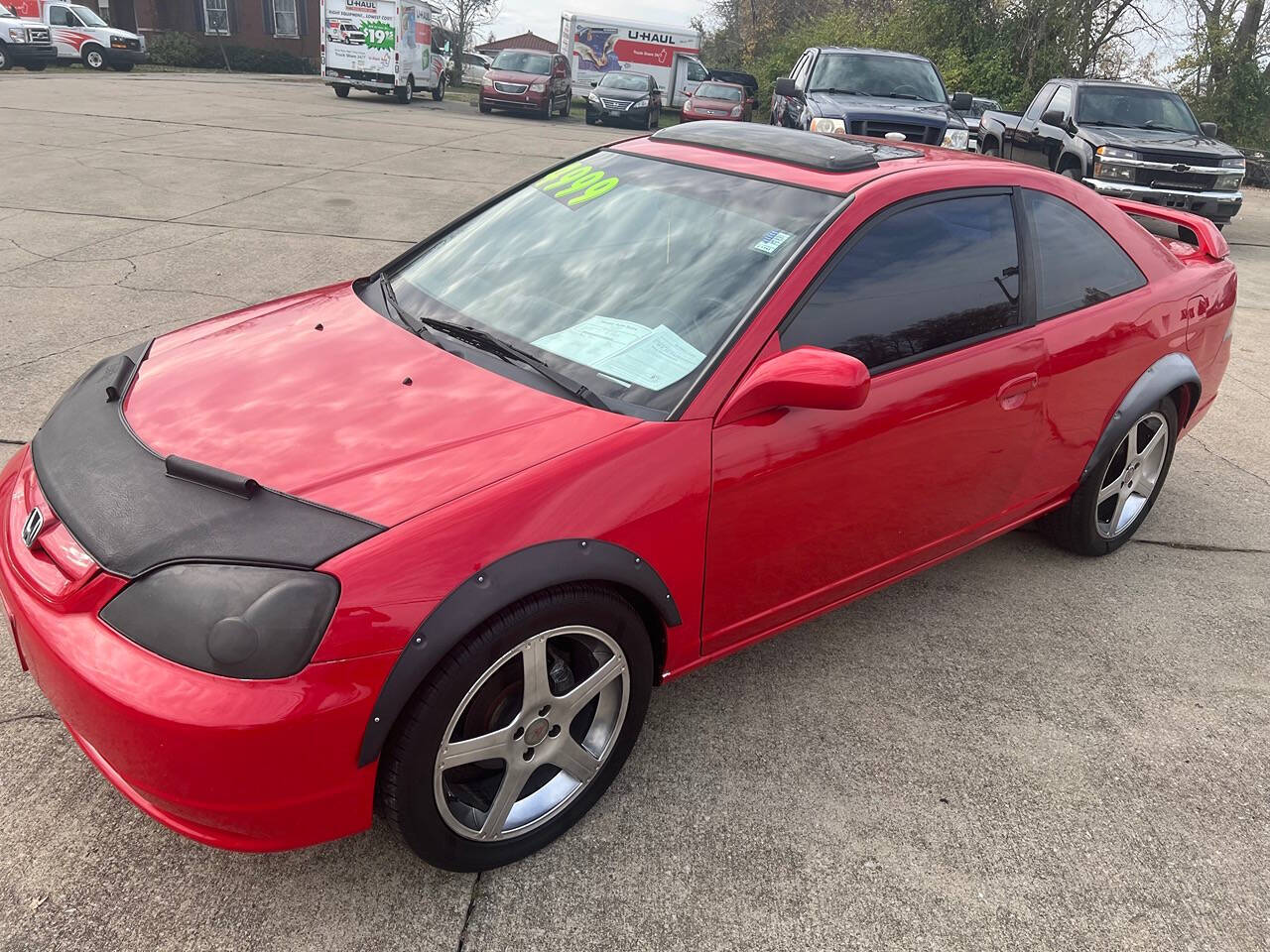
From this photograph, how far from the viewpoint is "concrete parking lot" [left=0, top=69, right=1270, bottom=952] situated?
212 centimetres

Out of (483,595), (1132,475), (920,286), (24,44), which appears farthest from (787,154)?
(24,44)

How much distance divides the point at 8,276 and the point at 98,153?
5.50 metres

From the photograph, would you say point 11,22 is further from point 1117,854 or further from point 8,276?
point 1117,854

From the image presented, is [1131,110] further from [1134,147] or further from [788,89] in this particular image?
[788,89]

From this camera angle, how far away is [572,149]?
16.4 m

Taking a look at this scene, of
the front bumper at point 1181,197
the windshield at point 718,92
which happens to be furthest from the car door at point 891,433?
the windshield at point 718,92

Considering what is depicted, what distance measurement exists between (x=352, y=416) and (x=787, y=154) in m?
1.61

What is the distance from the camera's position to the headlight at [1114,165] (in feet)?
34.1

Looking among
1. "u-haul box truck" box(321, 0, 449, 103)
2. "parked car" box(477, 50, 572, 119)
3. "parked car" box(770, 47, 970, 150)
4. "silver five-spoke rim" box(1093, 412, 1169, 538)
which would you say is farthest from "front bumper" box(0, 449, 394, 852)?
"u-haul box truck" box(321, 0, 449, 103)

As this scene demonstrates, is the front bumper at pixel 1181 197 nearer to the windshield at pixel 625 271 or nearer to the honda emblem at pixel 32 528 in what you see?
the windshield at pixel 625 271

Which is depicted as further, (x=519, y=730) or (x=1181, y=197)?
(x=1181, y=197)

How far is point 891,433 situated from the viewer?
2.70 meters

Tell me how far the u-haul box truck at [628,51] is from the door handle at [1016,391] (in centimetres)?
3015

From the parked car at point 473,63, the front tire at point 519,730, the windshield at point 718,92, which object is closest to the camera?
the front tire at point 519,730
